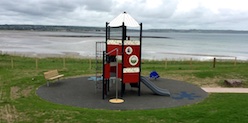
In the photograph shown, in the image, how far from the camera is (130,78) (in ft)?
41.3

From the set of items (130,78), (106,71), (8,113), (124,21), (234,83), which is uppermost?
(124,21)

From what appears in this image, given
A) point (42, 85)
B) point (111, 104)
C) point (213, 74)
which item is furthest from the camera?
point (213, 74)

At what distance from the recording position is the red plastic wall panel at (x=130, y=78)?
12.5 metres

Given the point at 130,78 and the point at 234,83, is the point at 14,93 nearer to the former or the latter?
the point at 130,78

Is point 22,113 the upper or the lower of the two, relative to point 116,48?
lower

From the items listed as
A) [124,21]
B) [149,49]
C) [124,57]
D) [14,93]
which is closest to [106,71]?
[124,57]

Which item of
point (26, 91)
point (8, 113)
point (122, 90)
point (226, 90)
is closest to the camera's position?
point (8, 113)

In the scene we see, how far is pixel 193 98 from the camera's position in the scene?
12203 mm

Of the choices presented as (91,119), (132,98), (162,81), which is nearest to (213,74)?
(162,81)

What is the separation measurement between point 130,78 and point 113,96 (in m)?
1.18

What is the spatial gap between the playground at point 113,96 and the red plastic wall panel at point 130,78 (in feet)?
2.42

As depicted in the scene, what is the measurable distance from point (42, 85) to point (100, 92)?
3.50 meters

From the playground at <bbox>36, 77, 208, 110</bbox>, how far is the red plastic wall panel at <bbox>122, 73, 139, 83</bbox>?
74 cm

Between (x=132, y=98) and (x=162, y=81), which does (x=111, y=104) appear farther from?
(x=162, y=81)
